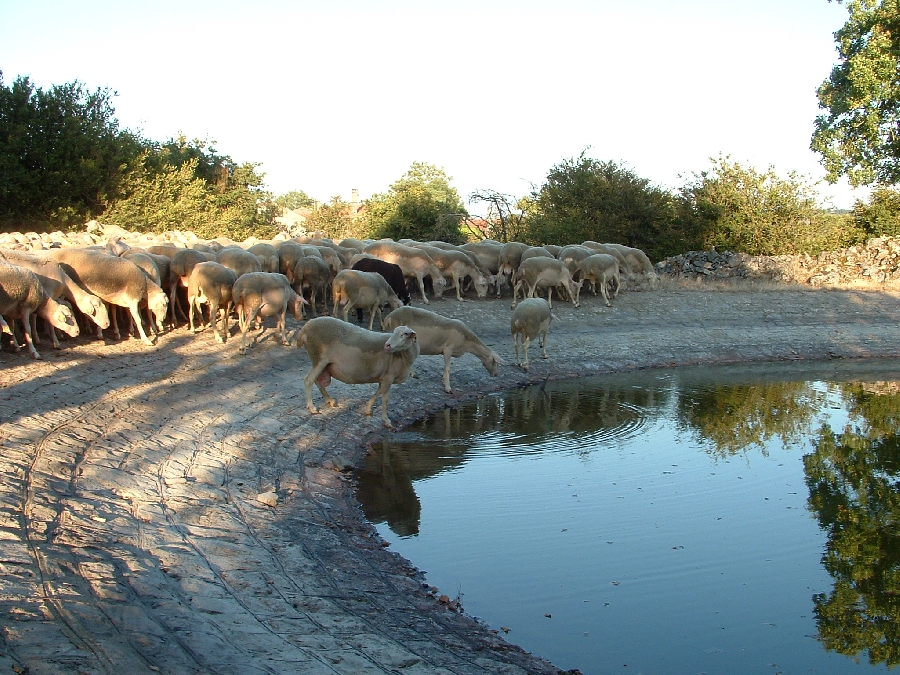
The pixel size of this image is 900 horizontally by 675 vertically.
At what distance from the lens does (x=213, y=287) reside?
16453 mm

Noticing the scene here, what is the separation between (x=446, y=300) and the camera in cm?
2402

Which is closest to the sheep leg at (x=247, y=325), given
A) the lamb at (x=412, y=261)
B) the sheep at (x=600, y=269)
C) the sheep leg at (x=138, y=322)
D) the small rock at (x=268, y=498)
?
the sheep leg at (x=138, y=322)

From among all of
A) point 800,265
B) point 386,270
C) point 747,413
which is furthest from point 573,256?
point 800,265

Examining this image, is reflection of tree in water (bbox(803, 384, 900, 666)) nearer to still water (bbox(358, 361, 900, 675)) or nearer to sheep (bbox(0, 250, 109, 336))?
still water (bbox(358, 361, 900, 675))

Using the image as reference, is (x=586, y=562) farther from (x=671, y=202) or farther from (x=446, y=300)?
(x=671, y=202)

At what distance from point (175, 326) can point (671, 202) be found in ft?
80.9

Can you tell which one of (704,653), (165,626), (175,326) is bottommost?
(704,653)

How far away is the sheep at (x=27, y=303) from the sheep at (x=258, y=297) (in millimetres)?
3170

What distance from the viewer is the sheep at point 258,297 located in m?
16.2

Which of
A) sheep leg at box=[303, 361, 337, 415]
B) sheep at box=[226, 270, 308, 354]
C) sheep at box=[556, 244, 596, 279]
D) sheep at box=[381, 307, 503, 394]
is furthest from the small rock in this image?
sheep at box=[556, 244, 596, 279]

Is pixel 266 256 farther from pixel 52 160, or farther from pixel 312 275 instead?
pixel 52 160

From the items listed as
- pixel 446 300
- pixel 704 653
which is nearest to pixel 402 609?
pixel 704 653

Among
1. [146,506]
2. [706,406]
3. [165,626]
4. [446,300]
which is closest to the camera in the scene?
[165,626]

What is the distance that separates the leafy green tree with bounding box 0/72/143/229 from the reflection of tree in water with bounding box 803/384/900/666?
26.6 metres
